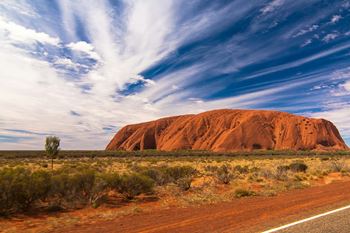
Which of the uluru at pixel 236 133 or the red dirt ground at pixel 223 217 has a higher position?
the uluru at pixel 236 133

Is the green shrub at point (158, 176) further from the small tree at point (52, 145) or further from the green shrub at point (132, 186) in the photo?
the small tree at point (52, 145)

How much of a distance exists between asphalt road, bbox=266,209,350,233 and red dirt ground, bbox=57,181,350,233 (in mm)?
524

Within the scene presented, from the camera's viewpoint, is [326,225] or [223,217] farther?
[223,217]

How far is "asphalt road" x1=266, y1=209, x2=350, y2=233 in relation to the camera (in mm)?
6920

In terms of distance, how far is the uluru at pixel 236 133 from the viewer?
399ft

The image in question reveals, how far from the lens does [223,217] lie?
8.77 m

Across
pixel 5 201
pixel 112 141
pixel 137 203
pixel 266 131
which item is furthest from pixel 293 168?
pixel 112 141

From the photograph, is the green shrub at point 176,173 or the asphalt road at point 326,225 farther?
the green shrub at point 176,173

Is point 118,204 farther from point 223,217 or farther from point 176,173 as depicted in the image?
point 176,173

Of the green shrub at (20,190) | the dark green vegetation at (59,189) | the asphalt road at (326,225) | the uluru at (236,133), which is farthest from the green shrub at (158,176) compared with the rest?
the uluru at (236,133)

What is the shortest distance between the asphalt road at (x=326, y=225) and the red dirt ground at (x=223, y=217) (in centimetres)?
52

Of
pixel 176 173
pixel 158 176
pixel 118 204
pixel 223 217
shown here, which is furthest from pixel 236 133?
pixel 223 217

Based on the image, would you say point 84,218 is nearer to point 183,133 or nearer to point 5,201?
point 5,201

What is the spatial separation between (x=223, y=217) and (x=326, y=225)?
8.55 feet
